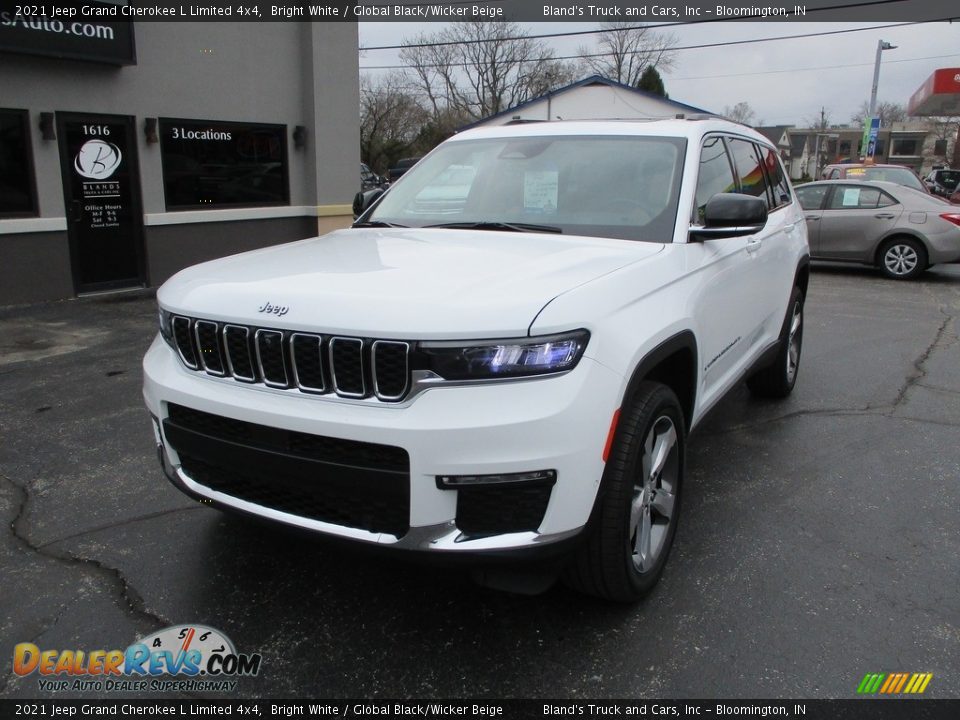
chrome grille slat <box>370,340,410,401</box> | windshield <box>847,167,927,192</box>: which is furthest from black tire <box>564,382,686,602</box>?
windshield <box>847,167,927,192</box>

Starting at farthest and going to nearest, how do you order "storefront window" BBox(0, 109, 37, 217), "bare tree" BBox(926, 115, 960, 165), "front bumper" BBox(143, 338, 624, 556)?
"bare tree" BBox(926, 115, 960, 165) < "storefront window" BBox(0, 109, 37, 217) < "front bumper" BBox(143, 338, 624, 556)

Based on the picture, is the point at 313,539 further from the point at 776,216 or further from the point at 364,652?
the point at 776,216

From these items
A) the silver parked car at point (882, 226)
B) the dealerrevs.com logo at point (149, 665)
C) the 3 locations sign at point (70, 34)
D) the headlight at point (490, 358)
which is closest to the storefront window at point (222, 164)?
the 3 locations sign at point (70, 34)

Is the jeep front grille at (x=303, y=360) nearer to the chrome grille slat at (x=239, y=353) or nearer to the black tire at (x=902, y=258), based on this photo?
the chrome grille slat at (x=239, y=353)

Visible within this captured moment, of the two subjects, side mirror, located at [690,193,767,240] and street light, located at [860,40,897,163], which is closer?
side mirror, located at [690,193,767,240]

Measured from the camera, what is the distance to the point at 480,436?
229 cm

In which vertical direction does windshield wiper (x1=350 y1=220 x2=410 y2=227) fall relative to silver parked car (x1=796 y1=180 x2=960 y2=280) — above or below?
above

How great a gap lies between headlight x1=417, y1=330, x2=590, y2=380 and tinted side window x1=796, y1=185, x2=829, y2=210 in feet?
40.4

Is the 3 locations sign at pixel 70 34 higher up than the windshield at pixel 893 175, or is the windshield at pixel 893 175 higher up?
the 3 locations sign at pixel 70 34

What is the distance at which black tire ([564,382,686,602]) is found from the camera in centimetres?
260

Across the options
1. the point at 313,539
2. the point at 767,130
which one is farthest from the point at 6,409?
the point at 767,130

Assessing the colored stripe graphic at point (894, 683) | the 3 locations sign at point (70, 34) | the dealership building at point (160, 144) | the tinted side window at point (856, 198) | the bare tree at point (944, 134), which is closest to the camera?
the colored stripe graphic at point (894, 683)

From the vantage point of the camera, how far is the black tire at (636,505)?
260 cm

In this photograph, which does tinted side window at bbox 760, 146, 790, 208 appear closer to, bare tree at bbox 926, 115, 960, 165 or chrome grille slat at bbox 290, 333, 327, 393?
chrome grille slat at bbox 290, 333, 327, 393
